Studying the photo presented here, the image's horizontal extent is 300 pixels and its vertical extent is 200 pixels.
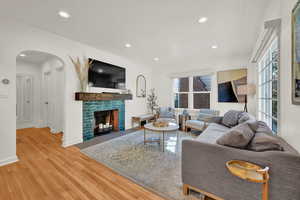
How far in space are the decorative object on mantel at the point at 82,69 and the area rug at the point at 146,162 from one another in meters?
1.57

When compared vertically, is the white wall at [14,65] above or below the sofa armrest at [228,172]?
above

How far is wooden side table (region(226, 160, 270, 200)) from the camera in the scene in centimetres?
91

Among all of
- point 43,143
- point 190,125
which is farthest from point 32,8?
point 190,125

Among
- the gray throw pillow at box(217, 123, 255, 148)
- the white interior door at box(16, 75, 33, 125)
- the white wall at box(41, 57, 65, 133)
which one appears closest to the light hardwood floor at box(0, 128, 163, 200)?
the gray throw pillow at box(217, 123, 255, 148)

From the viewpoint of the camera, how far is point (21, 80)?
440 centimetres

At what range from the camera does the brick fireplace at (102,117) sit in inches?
128

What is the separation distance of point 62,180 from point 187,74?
4603 millimetres

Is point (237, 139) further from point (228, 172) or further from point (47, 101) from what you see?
point (47, 101)

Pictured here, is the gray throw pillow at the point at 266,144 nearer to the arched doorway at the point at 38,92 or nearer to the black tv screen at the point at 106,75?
the black tv screen at the point at 106,75

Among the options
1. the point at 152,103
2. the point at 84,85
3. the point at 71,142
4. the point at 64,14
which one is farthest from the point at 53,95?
the point at 152,103

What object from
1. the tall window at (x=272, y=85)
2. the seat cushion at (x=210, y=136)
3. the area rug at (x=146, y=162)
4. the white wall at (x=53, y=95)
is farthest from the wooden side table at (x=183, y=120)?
the white wall at (x=53, y=95)

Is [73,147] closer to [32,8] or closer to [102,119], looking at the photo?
[102,119]

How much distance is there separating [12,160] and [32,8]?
259 centimetres

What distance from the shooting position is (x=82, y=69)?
10.3 feet
